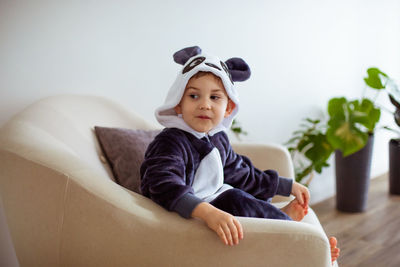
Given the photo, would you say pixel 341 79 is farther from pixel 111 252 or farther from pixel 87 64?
pixel 111 252

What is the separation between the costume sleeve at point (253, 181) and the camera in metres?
1.46

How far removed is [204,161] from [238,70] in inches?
12.6

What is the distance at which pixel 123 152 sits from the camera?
56.7 inches

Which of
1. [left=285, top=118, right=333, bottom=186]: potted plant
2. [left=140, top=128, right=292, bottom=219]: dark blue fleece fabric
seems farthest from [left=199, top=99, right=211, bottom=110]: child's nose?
[left=285, top=118, right=333, bottom=186]: potted plant

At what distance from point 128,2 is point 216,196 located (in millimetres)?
942

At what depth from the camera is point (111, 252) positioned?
999 mm

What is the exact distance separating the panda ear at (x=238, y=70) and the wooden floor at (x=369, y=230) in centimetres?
114

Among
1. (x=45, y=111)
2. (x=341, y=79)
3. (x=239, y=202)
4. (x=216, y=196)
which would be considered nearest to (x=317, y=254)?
(x=239, y=202)

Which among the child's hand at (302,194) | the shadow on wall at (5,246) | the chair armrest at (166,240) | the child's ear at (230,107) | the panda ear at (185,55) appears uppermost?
the panda ear at (185,55)

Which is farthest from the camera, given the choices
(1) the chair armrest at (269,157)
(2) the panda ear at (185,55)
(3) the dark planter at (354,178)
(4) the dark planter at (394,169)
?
(4) the dark planter at (394,169)

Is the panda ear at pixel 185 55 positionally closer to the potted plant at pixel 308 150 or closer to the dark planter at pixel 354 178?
the potted plant at pixel 308 150

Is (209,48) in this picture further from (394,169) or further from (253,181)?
(394,169)

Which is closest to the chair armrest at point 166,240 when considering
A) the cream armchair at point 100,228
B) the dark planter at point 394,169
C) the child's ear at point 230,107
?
the cream armchair at point 100,228

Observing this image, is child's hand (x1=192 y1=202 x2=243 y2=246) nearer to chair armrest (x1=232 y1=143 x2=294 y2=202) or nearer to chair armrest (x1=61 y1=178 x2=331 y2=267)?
chair armrest (x1=61 y1=178 x2=331 y2=267)
